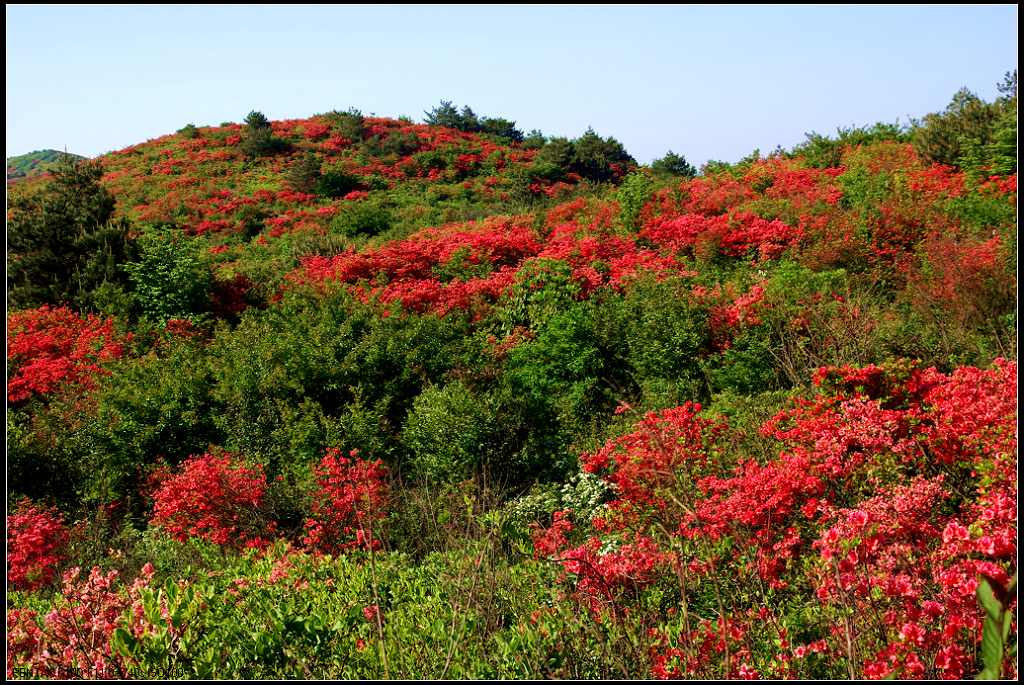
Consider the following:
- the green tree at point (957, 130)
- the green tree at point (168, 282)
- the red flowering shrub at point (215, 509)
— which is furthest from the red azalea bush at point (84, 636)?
the green tree at point (957, 130)

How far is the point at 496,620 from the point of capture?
16.3 feet

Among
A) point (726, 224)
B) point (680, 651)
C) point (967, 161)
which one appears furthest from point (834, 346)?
point (967, 161)

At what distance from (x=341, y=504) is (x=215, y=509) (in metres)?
1.63

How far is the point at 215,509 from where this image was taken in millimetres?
8875

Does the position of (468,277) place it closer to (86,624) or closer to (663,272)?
(663,272)

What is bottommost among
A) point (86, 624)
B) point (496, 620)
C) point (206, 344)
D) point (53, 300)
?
point (496, 620)

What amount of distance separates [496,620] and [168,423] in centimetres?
808

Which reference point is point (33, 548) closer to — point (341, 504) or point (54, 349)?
point (341, 504)

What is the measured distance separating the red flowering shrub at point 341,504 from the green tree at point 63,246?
10.2 metres

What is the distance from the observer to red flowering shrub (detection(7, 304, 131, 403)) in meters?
13.3

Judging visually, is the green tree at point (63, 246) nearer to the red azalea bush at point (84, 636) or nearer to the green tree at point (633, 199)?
the green tree at point (633, 199)

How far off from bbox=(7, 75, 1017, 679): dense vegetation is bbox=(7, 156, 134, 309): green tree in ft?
0.24

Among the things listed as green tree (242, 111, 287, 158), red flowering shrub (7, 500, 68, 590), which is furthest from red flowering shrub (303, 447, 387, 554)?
green tree (242, 111, 287, 158)

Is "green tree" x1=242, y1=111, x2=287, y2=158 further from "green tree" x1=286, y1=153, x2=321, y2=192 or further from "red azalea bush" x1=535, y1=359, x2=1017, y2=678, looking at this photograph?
"red azalea bush" x1=535, y1=359, x2=1017, y2=678
